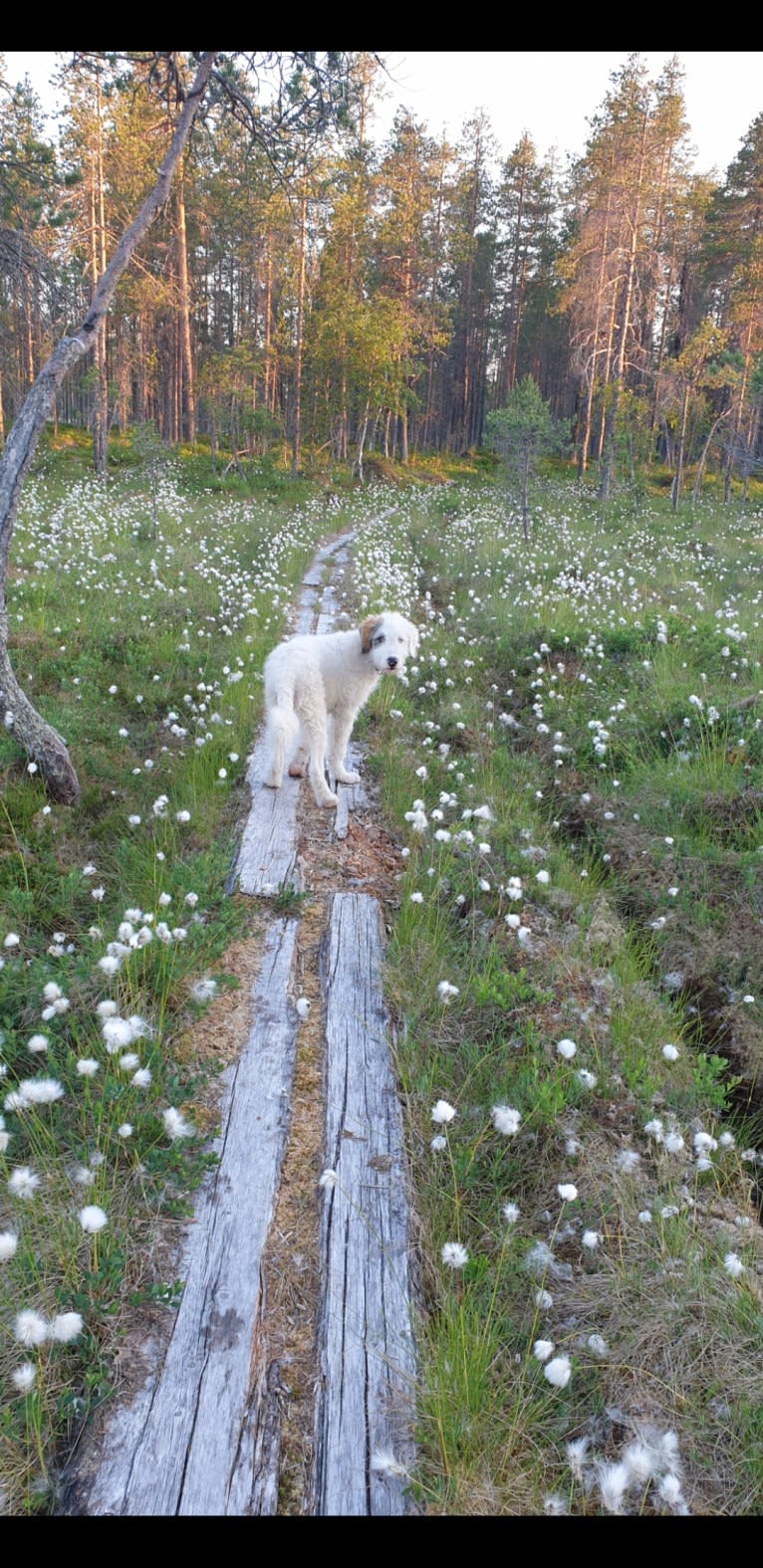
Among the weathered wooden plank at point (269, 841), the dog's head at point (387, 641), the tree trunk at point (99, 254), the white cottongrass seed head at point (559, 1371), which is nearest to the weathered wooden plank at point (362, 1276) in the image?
the white cottongrass seed head at point (559, 1371)

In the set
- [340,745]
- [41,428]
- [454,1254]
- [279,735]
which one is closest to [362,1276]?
[454,1254]

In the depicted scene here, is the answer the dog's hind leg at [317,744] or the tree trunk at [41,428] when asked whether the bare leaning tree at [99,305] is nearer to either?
the tree trunk at [41,428]

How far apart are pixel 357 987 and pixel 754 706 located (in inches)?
189

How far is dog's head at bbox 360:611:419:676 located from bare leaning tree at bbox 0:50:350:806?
2.46 m

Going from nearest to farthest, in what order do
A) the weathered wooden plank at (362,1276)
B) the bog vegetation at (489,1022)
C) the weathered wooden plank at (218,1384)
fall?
1. the weathered wooden plank at (218,1384)
2. the weathered wooden plank at (362,1276)
3. the bog vegetation at (489,1022)

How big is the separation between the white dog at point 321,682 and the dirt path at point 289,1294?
2.05 meters

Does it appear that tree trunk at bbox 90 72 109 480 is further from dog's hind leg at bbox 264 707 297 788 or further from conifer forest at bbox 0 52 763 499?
dog's hind leg at bbox 264 707 297 788

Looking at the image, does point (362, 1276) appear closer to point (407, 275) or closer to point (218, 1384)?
point (218, 1384)

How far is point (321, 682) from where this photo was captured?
6043mm

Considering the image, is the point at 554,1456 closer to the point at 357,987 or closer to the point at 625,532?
the point at 357,987

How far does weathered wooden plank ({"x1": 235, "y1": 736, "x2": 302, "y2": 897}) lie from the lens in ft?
15.9

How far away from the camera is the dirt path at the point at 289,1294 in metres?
2.00

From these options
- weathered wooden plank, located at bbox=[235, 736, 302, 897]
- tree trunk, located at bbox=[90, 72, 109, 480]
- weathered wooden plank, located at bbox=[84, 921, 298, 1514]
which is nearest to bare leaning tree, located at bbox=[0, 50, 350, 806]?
weathered wooden plank, located at bbox=[235, 736, 302, 897]

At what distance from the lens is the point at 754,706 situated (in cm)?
684
